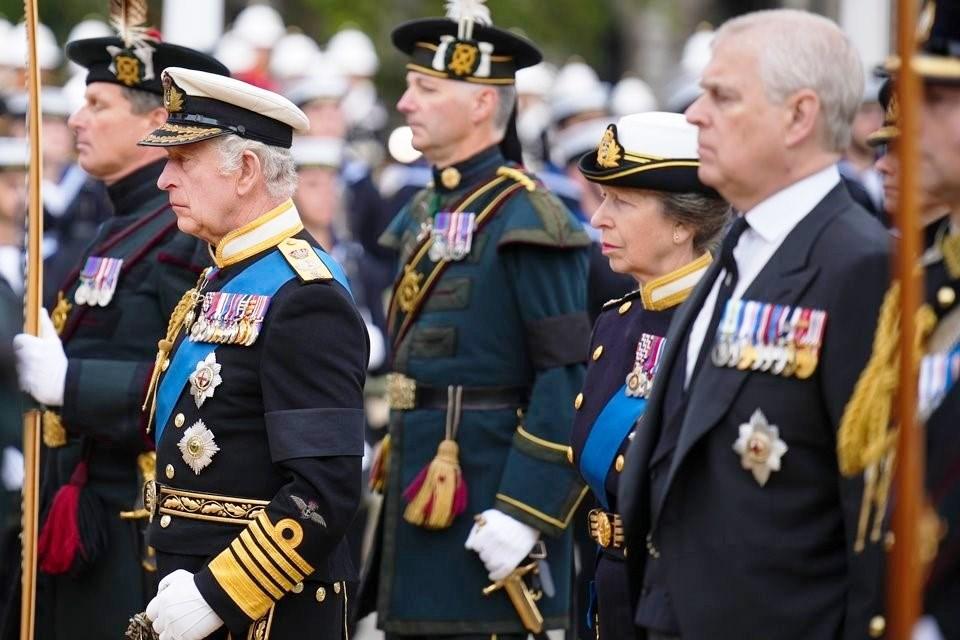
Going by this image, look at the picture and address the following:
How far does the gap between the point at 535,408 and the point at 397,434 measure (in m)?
0.54

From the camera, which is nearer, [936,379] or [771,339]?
[936,379]

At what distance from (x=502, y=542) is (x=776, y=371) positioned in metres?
2.34

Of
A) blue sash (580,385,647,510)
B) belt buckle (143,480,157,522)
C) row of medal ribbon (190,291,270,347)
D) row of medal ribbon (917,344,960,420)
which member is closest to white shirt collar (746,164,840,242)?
row of medal ribbon (917,344,960,420)

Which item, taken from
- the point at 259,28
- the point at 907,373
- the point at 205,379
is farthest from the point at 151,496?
the point at 259,28

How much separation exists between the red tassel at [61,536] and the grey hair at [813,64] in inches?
116

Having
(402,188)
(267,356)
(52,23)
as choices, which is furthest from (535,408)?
(52,23)

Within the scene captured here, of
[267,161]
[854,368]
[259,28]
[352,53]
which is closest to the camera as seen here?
[854,368]

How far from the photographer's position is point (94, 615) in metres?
5.84

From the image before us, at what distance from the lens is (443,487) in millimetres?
6035

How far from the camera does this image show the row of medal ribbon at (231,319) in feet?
15.3

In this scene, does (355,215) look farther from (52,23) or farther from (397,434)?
(52,23)

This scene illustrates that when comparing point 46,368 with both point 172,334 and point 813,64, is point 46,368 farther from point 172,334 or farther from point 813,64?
point 813,64

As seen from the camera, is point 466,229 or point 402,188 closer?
point 466,229

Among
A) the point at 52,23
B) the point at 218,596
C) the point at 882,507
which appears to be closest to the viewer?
the point at 882,507
